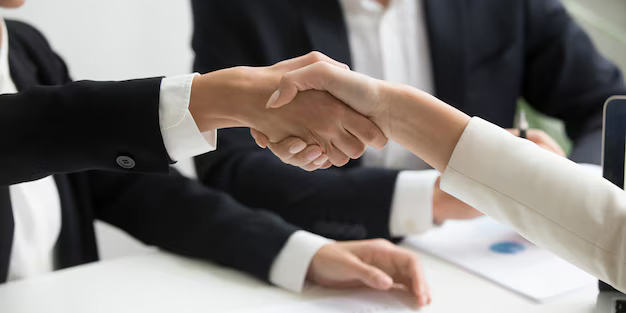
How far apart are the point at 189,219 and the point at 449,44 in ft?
2.56

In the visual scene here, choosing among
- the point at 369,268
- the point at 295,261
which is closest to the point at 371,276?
the point at 369,268

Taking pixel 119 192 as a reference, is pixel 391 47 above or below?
above

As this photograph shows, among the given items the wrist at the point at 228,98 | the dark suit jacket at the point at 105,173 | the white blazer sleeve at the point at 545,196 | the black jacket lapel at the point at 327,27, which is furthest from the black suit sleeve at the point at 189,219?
the black jacket lapel at the point at 327,27

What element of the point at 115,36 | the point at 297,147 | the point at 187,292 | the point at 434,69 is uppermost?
the point at 115,36

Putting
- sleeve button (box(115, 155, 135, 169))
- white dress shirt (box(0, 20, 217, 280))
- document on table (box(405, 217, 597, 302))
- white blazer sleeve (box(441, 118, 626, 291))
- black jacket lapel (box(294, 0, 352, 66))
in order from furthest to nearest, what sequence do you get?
black jacket lapel (box(294, 0, 352, 66)) → white dress shirt (box(0, 20, 217, 280)) → document on table (box(405, 217, 597, 302)) → sleeve button (box(115, 155, 135, 169)) → white blazer sleeve (box(441, 118, 626, 291))

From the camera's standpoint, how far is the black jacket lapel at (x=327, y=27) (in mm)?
1370

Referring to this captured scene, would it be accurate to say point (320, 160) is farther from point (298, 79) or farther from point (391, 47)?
point (391, 47)

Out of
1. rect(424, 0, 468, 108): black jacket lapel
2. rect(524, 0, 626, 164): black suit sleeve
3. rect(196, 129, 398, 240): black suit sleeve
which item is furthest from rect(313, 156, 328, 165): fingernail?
rect(524, 0, 626, 164): black suit sleeve

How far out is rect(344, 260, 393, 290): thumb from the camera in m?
0.81

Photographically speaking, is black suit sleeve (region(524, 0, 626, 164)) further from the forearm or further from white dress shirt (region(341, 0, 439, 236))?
the forearm

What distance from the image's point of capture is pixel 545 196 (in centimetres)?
63

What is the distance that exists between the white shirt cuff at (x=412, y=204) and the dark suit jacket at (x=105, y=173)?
225 mm

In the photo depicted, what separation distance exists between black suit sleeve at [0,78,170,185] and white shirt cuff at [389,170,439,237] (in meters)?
0.51

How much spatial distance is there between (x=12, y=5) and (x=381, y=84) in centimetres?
54
